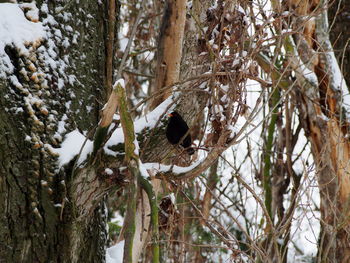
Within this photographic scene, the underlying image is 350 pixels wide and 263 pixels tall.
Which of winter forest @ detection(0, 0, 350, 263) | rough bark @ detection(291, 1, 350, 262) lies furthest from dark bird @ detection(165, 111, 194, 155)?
rough bark @ detection(291, 1, 350, 262)

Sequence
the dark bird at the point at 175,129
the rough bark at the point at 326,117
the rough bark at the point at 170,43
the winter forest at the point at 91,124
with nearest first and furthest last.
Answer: the winter forest at the point at 91,124
the dark bird at the point at 175,129
the rough bark at the point at 170,43
the rough bark at the point at 326,117

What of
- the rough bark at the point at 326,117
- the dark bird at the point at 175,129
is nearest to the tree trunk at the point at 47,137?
the dark bird at the point at 175,129

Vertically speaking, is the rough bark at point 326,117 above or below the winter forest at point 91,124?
above

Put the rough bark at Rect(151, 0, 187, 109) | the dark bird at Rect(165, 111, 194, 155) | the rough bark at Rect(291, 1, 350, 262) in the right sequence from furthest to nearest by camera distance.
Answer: the rough bark at Rect(291, 1, 350, 262)
the rough bark at Rect(151, 0, 187, 109)
the dark bird at Rect(165, 111, 194, 155)

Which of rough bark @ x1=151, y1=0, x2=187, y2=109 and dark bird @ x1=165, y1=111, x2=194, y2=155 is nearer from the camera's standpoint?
dark bird @ x1=165, y1=111, x2=194, y2=155

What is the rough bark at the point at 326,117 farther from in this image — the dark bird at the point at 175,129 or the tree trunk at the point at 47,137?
the tree trunk at the point at 47,137

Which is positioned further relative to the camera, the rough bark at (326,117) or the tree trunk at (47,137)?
the rough bark at (326,117)

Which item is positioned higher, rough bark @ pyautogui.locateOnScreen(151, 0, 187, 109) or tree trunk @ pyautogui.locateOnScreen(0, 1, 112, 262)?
rough bark @ pyautogui.locateOnScreen(151, 0, 187, 109)

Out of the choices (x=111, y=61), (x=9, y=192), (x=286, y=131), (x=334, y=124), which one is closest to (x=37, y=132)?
(x=9, y=192)

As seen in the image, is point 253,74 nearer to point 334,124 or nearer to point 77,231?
point 77,231

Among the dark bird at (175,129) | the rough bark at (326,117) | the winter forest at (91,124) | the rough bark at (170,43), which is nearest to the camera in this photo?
the winter forest at (91,124)

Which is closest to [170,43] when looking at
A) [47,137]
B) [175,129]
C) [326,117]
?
[175,129]

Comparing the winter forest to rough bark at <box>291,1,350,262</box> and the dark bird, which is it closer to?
the dark bird

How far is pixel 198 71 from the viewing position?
2.39m
